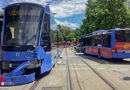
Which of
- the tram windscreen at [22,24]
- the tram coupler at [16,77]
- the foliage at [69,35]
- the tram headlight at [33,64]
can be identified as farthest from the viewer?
the foliage at [69,35]

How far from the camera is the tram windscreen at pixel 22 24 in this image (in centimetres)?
708

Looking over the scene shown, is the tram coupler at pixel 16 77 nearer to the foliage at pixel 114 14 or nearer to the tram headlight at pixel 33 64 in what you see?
the tram headlight at pixel 33 64

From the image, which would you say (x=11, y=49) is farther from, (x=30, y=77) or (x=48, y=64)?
(x=48, y=64)

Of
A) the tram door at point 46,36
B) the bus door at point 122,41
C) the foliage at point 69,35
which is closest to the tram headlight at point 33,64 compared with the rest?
the tram door at point 46,36

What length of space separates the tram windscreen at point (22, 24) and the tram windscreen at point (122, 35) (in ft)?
25.5

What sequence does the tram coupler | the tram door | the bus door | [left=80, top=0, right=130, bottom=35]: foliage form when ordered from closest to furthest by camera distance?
the tram coupler → the tram door → the bus door → [left=80, top=0, right=130, bottom=35]: foliage

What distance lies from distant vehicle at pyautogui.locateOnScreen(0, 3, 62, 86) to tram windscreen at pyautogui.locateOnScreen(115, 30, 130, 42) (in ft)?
24.5

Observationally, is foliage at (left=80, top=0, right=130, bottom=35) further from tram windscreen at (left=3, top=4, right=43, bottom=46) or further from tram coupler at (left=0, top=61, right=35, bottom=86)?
tram coupler at (left=0, top=61, right=35, bottom=86)

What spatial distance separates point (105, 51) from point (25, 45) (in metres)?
9.29

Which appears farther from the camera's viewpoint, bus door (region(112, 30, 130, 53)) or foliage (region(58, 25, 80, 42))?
foliage (region(58, 25, 80, 42))

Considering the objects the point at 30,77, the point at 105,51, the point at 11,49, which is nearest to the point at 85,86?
the point at 30,77

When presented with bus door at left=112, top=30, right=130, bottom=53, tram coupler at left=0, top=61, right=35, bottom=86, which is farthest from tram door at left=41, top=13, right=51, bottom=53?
bus door at left=112, top=30, right=130, bottom=53

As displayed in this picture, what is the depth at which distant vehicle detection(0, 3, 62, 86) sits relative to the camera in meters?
6.70

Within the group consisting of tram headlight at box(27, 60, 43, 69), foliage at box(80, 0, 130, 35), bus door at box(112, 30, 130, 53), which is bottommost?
tram headlight at box(27, 60, 43, 69)
